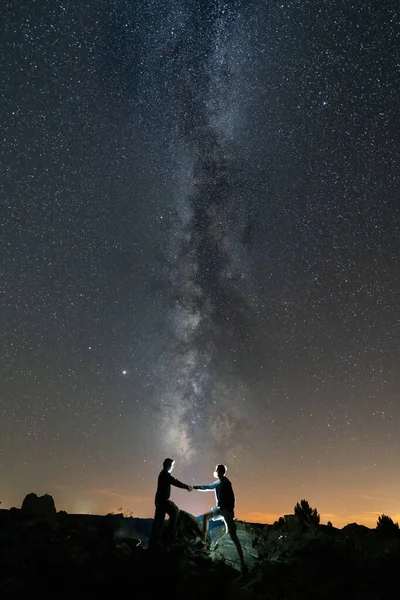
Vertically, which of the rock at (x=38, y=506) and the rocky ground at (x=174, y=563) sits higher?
the rock at (x=38, y=506)

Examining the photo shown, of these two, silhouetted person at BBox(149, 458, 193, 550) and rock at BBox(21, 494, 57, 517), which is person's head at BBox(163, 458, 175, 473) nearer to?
silhouetted person at BBox(149, 458, 193, 550)

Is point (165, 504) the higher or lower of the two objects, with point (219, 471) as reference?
lower

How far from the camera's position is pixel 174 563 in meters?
7.66

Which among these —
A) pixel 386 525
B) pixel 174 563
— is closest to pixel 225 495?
pixel 174 563

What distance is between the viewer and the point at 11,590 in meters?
6.30

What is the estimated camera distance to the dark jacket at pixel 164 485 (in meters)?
8.96

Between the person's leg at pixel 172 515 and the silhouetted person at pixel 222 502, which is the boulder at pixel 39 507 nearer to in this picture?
the person's leg at pixel 172 515

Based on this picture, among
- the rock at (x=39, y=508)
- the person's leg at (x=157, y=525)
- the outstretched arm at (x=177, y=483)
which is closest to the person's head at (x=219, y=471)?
the outstretched arm at (x=177, y=483)

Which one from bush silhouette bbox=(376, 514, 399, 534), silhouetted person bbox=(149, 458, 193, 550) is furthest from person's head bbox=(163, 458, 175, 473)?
bush silhouette bbox=(376, 514, 399, 534)

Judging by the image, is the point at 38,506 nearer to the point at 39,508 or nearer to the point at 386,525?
the point at 39,508

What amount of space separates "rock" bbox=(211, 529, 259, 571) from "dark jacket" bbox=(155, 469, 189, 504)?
148 centimetres

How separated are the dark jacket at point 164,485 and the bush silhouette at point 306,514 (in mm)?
4474

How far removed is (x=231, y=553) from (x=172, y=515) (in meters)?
1.60

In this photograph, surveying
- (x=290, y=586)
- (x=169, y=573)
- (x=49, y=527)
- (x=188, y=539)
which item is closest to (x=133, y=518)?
(x=188, y=539)
